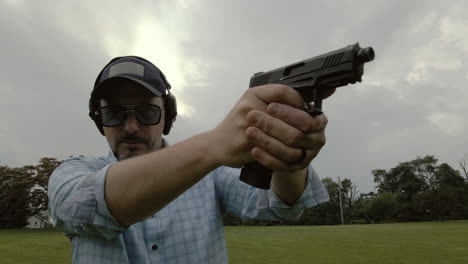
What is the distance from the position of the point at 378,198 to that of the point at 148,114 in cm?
8585

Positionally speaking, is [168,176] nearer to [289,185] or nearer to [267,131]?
[267,131]

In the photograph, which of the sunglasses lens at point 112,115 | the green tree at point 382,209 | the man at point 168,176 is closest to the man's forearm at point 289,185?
the man at point 168,176

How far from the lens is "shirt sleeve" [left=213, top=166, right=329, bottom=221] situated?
2594 millimetres

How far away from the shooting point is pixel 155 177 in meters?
1.79

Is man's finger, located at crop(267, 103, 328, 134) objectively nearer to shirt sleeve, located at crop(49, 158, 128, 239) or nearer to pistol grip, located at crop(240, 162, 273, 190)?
pistol grip, located at crop(240, 162, 273, 190)

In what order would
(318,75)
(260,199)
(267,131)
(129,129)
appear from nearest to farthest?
(267,131)
(318,75)
(260,199)
(129,129)

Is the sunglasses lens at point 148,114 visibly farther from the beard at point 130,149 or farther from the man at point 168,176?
the beard at point 130,149

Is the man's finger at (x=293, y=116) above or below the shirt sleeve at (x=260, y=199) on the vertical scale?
above

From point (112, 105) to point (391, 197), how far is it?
293ft

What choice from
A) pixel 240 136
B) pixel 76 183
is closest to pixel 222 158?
pixel 240 136

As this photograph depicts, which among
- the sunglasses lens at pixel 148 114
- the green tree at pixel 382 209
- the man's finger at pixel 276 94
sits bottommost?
the green tree at pixel 382 209

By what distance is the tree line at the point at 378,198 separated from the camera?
47.7m

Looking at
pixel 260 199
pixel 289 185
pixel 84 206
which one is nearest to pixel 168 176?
pixel 84 206

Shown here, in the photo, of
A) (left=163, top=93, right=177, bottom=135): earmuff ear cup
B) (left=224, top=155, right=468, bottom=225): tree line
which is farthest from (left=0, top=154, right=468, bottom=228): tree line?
(left=163, top=93, right=177, bottom=135): earmuff ear cup
